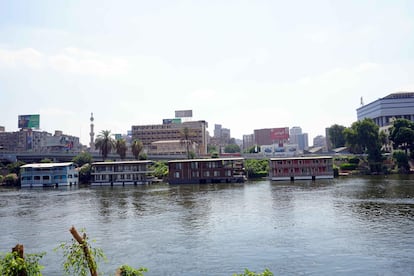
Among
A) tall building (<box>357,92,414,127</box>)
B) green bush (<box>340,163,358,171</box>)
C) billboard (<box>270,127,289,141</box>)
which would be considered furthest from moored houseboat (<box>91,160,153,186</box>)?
tall building (<box>357,92,414,127</box>)

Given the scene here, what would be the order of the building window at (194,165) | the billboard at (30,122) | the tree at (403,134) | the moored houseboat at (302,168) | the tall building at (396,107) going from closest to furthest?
the moored houseboat at (302,168) → the building window at (194,165) → the tree at (403,134) → the tall building at (396,107) → the billboard at (30,122)

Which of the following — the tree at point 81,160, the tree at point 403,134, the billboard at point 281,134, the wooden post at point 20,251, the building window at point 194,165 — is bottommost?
the wooden post at point 20,251

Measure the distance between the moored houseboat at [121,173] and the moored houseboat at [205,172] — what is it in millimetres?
10090

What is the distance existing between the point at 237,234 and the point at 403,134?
101 meters

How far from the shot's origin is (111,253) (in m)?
29.6

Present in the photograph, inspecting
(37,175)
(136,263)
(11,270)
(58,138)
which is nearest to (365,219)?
(136,263)

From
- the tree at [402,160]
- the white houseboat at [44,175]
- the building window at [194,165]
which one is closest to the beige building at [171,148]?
the white houseboat at [44,175]

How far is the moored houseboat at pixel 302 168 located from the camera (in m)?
101

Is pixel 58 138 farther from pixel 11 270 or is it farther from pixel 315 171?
pixel 11 270

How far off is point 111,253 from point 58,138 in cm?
17222

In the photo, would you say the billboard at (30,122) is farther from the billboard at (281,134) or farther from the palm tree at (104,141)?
the billboard at (281,134)

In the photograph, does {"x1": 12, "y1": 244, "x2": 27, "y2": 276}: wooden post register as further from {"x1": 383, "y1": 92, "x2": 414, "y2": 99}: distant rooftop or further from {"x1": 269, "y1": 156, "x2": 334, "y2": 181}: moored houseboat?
{"x1": 383, "y1": 92, "x2": 414, "y2": 99}: distant rooftop

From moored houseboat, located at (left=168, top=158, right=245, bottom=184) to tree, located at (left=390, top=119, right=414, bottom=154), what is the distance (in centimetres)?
5506

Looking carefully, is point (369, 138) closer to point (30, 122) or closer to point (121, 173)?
point (121, 173)
